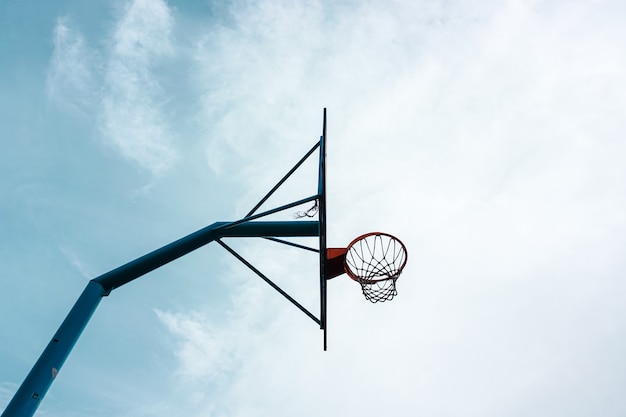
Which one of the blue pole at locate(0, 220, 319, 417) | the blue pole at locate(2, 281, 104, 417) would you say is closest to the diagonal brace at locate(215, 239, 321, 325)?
the blue pole at locate(0, 220, 319, 417)

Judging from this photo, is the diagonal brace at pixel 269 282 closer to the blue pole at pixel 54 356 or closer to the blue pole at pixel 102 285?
the blue pole at pixel 102 285

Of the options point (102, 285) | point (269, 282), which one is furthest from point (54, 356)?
point (269, 282)

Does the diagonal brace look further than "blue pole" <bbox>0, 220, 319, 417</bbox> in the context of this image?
Yes

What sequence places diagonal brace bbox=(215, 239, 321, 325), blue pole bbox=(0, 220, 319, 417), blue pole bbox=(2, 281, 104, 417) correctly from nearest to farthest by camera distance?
blue pole bbox=(2, 281, 104, 417) → blue pole bbox=(0, 220, 319, 417) → diagonal brace bbox=(215, 239, 321, 325)

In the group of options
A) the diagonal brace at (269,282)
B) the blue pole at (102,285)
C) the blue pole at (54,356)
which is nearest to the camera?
the blue pole at (54,356)

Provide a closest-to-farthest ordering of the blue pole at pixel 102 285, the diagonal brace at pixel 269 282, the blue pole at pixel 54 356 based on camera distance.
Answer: the blue pole at pixel 54 356 → the blue pole at pixel 102 285 → the diagonal brace at pixel 269 282

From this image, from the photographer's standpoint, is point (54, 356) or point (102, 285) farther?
point (102, 285)

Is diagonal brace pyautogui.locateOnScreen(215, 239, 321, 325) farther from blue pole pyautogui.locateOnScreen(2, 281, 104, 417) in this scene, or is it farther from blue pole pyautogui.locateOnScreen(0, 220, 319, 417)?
blue pole pyautogui.locateOnScreen(2, 281, 104, 417)

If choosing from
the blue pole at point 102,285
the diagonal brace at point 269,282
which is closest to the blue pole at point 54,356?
the blue pole at point 102,285

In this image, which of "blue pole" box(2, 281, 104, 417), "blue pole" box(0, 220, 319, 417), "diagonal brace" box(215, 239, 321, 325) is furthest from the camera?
"diagonal brace" box(215, 239, 321, 325)

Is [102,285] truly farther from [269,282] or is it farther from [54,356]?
[269,282]

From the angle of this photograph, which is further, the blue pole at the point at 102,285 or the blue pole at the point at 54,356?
the blue pole at the point at 102,285

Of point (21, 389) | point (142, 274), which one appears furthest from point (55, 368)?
point (142, 274)

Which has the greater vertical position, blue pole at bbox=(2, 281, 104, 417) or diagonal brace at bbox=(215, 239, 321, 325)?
diagonal brace at bbox=(215, 239, 321, 325)
